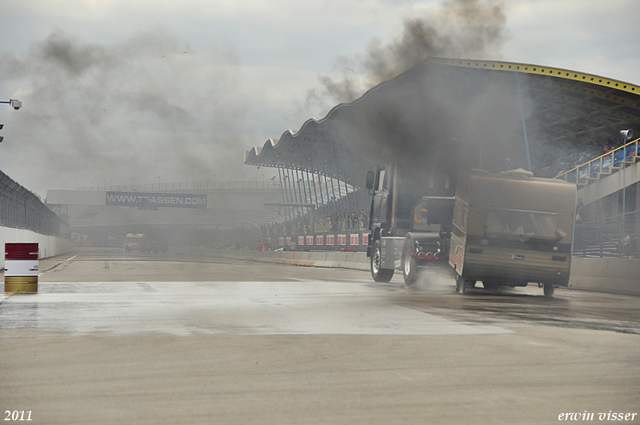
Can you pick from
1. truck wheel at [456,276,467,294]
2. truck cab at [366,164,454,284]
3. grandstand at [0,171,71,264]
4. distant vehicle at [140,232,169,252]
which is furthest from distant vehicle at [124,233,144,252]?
truck wheel at [456,276,467,294]

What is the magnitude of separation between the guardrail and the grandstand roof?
355 centimetres

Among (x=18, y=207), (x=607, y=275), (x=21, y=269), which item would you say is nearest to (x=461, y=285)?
(x=607, y=275)

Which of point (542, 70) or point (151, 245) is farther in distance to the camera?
point (151, 245)

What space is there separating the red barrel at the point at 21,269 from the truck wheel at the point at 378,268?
388 inches

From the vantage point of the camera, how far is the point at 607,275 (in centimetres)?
1948

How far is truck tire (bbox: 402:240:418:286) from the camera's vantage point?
1760 cm

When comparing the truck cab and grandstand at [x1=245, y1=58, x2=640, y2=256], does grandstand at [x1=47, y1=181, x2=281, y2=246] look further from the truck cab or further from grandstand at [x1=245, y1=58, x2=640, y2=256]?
the truck cab

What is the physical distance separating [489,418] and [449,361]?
2.02 metres

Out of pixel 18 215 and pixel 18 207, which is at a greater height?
pixel 18 207

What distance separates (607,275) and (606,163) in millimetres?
15778

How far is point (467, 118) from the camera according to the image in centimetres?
1914

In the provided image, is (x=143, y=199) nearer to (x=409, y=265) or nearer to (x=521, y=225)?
(x=409, y=265)

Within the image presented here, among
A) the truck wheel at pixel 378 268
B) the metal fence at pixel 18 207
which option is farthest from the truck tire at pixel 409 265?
the metal fence at pixel 18 207

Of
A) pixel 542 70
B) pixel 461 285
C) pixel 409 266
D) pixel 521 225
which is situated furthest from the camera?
pixel 542 70
